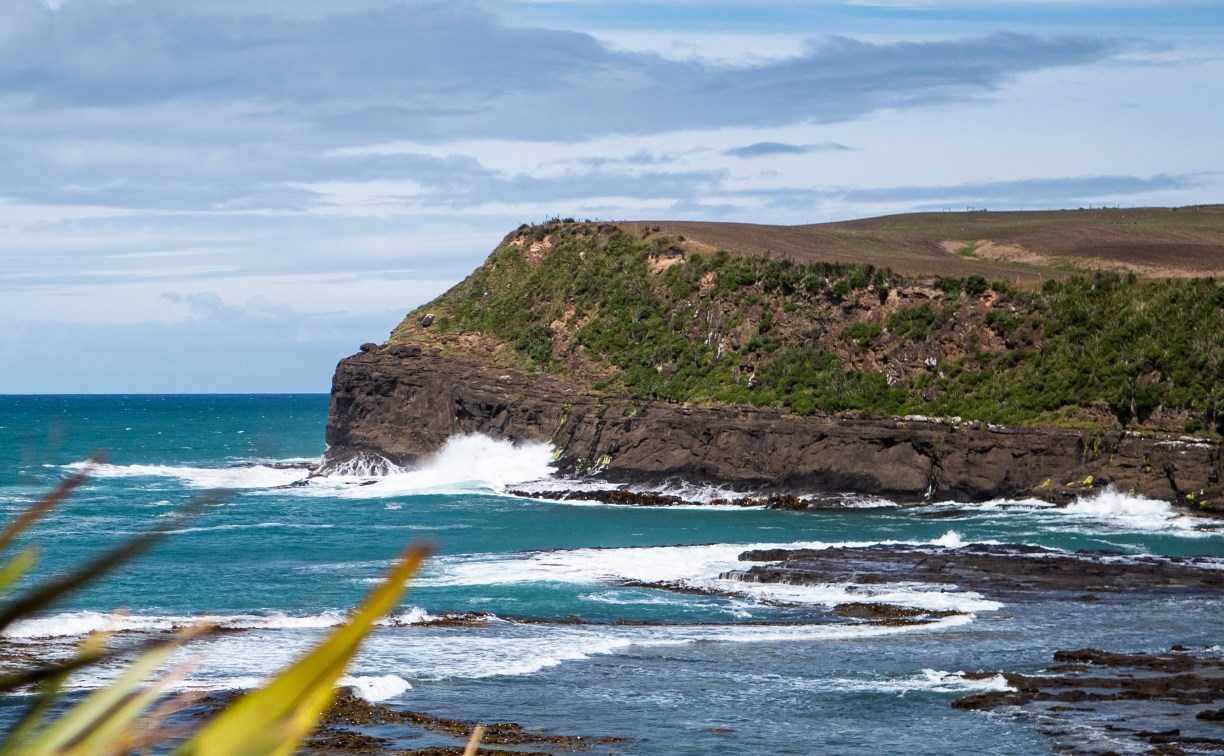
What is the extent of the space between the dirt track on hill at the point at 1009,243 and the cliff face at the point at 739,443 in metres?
12.8

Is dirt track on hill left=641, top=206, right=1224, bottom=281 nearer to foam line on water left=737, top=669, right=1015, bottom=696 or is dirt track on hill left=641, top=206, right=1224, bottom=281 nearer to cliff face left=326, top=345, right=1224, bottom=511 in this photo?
cliff face left=326, top=345, right=1224, bottom=511

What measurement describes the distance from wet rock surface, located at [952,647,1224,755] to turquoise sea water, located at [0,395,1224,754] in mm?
517

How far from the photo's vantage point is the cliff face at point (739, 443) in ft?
127

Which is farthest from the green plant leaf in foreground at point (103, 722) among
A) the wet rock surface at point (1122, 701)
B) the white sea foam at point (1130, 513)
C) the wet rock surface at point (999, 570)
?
the white sea foam at point (1130, 513)

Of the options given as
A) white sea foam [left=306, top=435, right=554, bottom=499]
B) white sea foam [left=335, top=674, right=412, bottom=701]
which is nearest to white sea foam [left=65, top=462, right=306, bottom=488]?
white sea foam [left=306, top=435, right=554, bottom=499]

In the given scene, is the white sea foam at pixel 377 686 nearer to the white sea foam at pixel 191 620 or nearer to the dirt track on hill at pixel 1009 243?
the white sea foam at pixel 191 620

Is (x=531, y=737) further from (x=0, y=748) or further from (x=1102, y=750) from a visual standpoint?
(x=0, y=748)

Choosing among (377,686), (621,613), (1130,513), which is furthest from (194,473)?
(377,686)

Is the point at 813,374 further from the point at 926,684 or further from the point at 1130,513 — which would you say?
the point at 926,684

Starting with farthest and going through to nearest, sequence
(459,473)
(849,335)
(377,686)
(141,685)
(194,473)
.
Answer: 1. (194,473)
2. (459,473)
3. (849,335)
4. (377,686)
5. (141,685)

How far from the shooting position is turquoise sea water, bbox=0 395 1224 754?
1608 cm

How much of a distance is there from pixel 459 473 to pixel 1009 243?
32886 millimetres

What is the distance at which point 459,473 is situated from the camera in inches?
2083

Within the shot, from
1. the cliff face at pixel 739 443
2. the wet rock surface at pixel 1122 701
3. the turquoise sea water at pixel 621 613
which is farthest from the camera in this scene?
the cliff face at pixel 739 443
